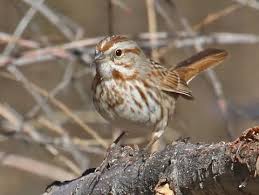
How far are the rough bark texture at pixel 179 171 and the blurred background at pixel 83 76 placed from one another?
0.44m

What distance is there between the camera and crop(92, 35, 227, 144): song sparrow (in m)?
3.98

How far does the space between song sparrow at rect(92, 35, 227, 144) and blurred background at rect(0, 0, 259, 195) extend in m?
0.10

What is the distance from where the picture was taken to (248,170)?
2.28m

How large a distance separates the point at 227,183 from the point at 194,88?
6.24m

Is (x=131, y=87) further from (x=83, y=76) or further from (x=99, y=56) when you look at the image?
(x=83, y=76)

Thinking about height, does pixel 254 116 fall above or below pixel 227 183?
above

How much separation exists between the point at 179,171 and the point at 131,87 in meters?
1.53

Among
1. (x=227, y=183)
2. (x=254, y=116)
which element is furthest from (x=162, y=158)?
(x=254, y=116)

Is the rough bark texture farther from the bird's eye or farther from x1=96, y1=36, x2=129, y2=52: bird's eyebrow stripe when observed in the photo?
the bird's eye

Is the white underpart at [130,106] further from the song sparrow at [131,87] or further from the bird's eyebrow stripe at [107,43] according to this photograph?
the bird's eyebrow stripe at [107,43]

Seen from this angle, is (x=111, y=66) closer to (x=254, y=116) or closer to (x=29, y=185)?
(x=254, y=116)

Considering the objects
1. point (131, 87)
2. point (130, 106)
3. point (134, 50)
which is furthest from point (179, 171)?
point (134, 50)

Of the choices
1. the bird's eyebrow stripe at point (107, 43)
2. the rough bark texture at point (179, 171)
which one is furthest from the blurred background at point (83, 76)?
the rough bark texture at point (179, 171)

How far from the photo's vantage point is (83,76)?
6605mm
